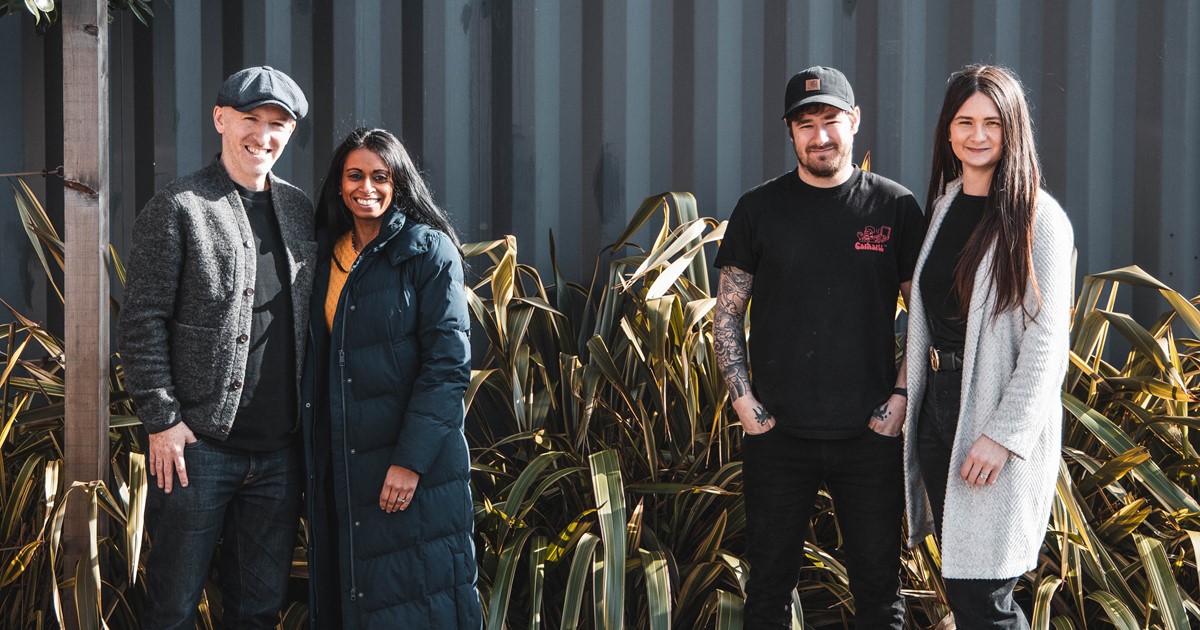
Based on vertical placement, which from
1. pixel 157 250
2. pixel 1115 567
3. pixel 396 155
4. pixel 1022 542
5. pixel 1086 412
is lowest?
pixel 1115 567

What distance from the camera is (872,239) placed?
2.50m

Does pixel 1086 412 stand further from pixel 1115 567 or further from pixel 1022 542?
pixel 1022 542

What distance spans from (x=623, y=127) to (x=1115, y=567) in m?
2.18

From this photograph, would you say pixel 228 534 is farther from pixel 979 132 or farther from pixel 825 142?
pixel 979 132

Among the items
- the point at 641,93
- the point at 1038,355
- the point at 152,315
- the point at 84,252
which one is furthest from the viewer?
the point at 641,93

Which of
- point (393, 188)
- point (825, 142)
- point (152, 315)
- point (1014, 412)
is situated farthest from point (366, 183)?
point (1014, 412)

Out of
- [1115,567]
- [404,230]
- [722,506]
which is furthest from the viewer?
[722,506]

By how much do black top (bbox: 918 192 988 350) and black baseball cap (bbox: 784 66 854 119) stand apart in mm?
373

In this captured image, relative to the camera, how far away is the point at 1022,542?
2.28 metres

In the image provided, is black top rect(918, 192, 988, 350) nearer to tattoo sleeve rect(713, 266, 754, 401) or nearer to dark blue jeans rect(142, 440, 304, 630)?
tattoo sleeve rect(713, 266, 754, 401)

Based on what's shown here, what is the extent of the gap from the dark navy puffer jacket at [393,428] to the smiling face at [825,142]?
A: 3.14 ft

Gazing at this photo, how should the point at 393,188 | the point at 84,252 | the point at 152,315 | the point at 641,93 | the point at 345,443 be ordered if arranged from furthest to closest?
1. the point at 641,93
2. the point at 84,252
3. the point at 393,188
4. the point at 345,443
5. the point at 152,315

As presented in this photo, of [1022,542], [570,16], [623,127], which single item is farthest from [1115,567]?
[570,16]

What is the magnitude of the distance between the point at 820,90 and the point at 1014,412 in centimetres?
90
